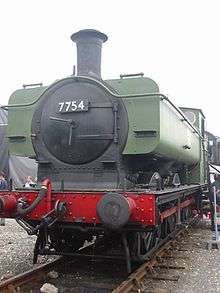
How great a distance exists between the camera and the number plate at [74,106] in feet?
19.9

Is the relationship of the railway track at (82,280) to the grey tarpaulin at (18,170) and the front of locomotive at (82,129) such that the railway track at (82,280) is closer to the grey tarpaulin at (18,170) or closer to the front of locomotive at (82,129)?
the front of locomotive at (82,129)

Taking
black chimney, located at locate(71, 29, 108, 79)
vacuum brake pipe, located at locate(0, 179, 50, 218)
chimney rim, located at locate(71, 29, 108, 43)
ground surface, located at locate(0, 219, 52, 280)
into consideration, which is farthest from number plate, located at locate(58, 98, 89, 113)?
ground surface, located at locate(0, 219, 52, 280)

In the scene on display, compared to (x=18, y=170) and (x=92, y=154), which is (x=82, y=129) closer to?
(x=92, y=154)

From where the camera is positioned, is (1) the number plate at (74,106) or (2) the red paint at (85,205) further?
(1) the number plate at (74,106)

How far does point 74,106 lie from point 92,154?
726 millimetres

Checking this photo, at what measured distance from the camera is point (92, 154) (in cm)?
602

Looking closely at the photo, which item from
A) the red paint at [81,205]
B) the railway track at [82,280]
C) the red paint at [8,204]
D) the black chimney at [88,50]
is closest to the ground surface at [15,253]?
the railway track at [82,280]

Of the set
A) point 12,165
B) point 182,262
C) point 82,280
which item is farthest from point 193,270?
point 12,165

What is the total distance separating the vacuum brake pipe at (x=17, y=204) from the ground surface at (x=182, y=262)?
3.13ft

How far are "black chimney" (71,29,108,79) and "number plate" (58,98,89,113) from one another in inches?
21.7

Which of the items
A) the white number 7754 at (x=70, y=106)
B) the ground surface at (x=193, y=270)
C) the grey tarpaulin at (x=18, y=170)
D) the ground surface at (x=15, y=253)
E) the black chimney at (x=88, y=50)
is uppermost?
the black chimney at (x=88, y=50)

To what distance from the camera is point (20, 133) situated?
6469 mm

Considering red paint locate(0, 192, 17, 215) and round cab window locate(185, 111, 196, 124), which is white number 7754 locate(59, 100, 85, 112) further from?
round cab window locate(185, 111, 196, 124)

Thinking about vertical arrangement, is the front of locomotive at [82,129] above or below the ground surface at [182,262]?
above
